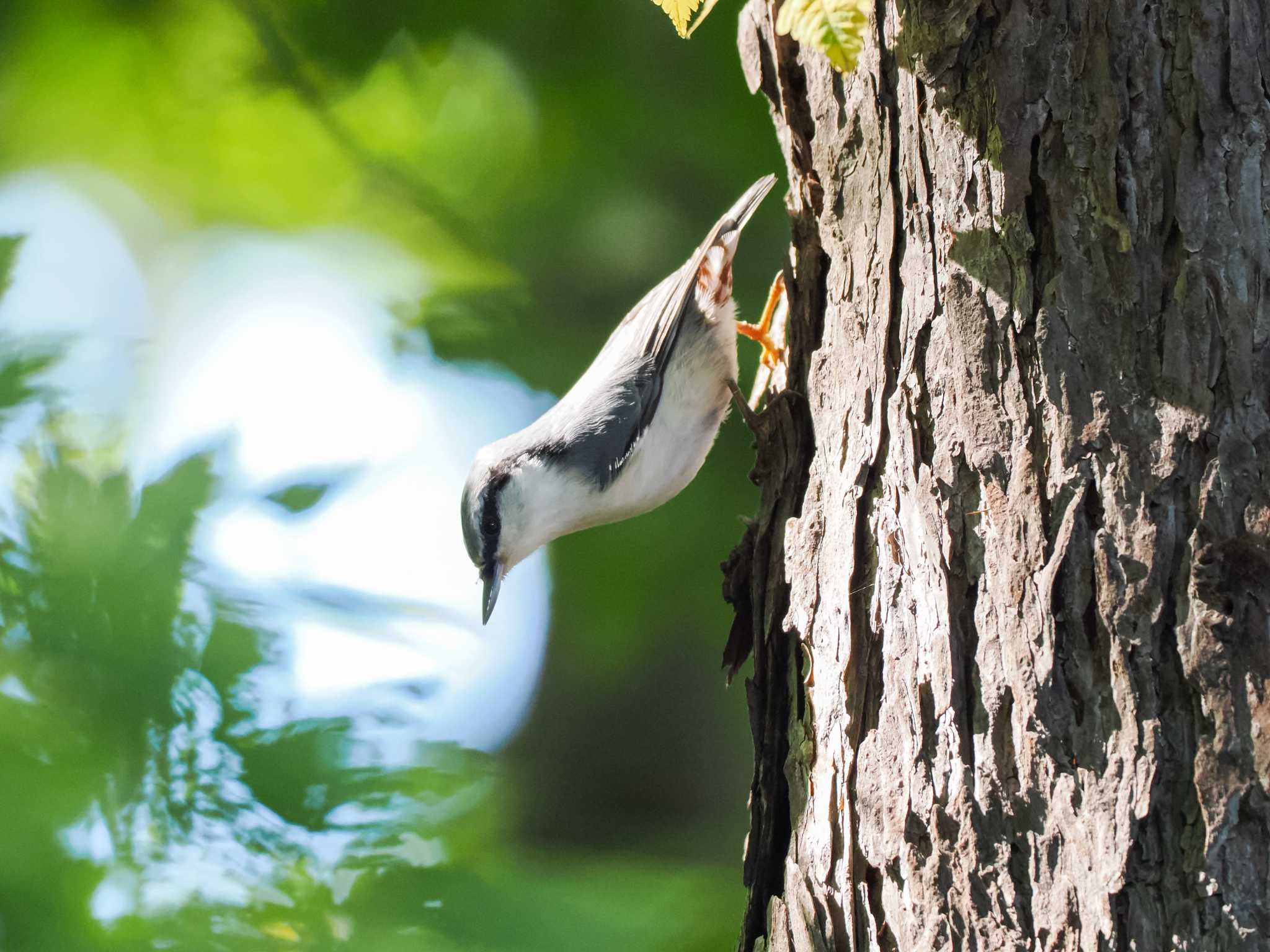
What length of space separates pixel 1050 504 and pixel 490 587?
145 cm

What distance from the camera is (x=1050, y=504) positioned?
41.0 inches

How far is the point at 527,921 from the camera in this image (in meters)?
2.08

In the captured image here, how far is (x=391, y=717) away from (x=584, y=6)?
74.0 inches

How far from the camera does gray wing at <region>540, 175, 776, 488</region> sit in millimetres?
2195

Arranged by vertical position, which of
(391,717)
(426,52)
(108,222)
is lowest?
(391,717)

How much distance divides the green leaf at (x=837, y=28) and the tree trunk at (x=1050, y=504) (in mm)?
251

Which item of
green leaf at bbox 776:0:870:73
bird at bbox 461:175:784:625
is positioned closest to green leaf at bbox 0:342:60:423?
bird at bbox 461:175:784:625

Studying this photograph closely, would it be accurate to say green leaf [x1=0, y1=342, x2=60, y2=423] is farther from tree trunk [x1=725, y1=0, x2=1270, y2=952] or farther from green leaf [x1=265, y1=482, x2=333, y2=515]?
tree trunk [x1=725, y1=0, x2=1270, y2=952]

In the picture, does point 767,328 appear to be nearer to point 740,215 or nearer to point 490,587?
point 740,215

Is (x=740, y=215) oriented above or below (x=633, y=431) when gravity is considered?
above

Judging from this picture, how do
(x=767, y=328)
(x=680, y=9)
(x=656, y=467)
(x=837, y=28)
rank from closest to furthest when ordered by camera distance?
(x=837, y=28) < (x=680, y=9) < (x=656, y=467) < (x=767, y=328)

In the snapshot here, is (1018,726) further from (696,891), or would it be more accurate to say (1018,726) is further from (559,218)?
(559,218)

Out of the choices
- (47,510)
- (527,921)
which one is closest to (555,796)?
(527,921)

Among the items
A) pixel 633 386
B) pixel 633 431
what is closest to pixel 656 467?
pixel 633 431
